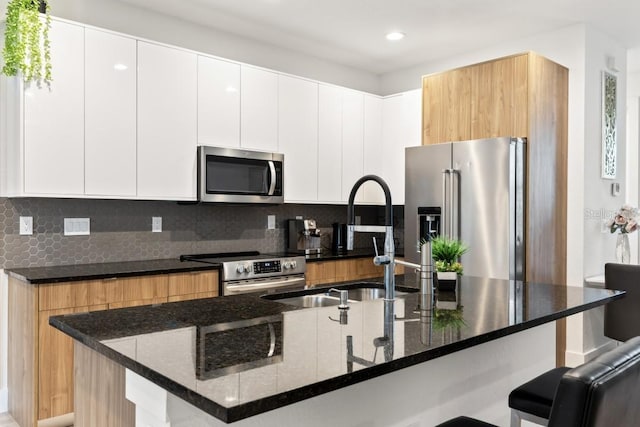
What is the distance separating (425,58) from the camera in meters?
5.05

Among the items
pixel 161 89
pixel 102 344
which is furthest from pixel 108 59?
pixel 102 344

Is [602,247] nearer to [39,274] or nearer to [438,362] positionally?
[438,362]

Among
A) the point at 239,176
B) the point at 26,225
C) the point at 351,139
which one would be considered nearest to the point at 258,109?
the point at 239,176

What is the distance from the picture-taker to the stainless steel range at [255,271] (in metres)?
3.55

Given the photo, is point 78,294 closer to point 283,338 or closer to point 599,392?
point 283,338

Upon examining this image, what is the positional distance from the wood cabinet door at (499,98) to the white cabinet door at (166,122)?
2229mm

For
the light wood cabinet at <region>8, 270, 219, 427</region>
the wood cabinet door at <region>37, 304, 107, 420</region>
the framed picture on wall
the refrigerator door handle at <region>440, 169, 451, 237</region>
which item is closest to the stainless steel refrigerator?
the refrigerator door handle at <region>440, 169, 451, 237</region>

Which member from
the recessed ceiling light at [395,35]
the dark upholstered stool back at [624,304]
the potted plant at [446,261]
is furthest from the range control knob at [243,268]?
the dark upholstered stool back at [624,304]

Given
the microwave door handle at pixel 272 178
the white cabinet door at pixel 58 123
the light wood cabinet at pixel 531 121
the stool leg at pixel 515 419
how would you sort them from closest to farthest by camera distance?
1. the stool leg at pixel 515 419
2. the white cabinet door at pixel 58 123
3. the light wood cabinet at pixel 531 121
4. the microwave door handle at pixel 272 178

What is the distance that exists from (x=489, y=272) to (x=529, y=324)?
2.24 meters

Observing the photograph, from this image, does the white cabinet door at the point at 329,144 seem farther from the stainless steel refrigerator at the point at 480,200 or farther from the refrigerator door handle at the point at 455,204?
the refrigerator door handle at the point at 455,204

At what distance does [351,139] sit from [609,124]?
2.28m

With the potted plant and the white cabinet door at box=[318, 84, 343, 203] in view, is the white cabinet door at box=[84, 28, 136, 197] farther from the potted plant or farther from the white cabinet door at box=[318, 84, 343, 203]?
the potted plant

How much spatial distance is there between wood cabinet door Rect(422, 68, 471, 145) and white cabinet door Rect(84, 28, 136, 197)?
2.47 metres
